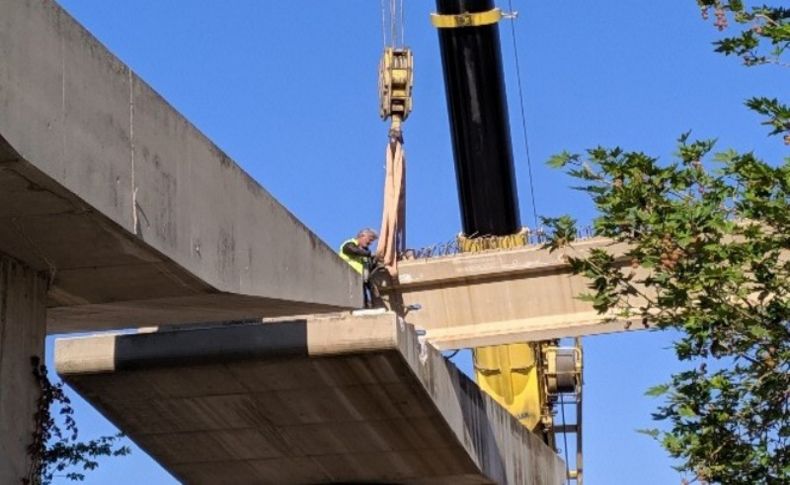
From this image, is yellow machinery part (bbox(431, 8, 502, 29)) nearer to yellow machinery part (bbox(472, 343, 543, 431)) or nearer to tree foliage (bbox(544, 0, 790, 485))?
yellow machinery part (bbox(472, 343, 543, 431))

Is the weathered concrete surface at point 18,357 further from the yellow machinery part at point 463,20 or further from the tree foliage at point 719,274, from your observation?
the yellow machinery part at point 463,20

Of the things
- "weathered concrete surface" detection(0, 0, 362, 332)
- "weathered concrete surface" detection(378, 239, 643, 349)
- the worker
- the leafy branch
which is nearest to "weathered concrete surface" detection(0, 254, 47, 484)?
"weathered concrete surface" detection(0, 0, 362, 332)

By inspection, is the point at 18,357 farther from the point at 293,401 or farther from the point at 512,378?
the point at 512,378

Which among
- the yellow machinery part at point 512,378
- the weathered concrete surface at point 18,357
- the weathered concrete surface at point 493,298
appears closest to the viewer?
the weathered concrete surface at point 18,357

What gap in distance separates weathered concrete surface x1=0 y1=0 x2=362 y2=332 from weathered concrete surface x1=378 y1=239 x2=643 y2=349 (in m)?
12.1

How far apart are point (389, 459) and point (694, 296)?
7613 millimetres

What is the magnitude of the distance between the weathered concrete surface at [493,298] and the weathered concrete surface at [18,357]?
14726 mm

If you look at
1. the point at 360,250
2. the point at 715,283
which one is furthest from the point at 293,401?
the point at 715,283

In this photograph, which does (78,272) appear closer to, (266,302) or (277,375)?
(266,302)

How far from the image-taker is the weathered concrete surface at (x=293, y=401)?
16781mm

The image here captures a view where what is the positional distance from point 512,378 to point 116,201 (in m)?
17.6

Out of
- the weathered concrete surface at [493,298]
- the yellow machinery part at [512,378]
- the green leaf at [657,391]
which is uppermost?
the weathered concrete surface at [493,298]

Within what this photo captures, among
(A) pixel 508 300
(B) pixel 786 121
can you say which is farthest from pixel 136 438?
(B) pixel 786 121

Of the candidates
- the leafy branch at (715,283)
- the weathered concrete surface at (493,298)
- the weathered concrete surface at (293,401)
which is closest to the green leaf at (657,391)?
the leafy branch at (715,283)
